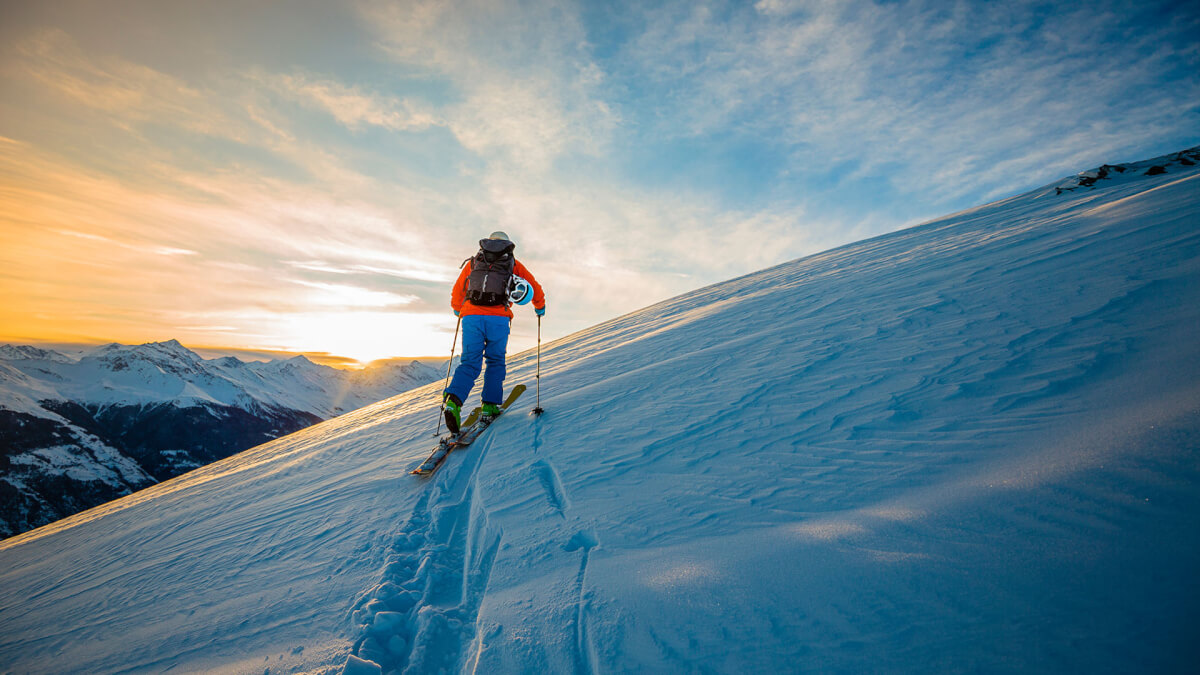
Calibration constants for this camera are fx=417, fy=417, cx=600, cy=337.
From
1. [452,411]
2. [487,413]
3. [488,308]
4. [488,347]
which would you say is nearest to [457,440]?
[452,411]

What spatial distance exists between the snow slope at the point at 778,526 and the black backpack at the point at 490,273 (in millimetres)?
1819

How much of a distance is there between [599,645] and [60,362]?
308 m

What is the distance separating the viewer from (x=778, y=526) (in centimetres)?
263

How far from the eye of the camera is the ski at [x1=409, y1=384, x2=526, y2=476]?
4.86m

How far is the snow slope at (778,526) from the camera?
74.2 inches

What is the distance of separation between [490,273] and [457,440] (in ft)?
7.87

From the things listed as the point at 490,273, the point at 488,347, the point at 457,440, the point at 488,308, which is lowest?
the point at 457,440

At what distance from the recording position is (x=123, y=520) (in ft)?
22.8

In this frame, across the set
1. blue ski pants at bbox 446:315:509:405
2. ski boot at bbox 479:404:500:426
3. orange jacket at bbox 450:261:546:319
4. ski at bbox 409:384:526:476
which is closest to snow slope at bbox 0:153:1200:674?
ski at bbox 409:384:526:476

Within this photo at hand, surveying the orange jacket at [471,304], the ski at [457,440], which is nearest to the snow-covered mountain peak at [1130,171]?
the orange jacket at [471,304]

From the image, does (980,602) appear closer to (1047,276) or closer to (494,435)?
(494,435)

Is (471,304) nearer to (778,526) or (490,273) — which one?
(490,273)

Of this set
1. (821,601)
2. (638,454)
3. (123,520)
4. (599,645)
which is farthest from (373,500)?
(123,520)

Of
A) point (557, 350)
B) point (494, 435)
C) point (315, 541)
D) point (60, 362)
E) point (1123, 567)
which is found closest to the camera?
point (1123, 567)
